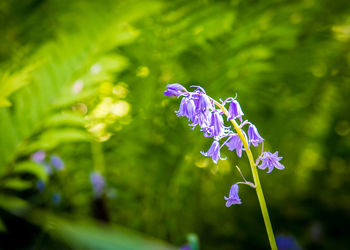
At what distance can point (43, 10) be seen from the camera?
1468mm

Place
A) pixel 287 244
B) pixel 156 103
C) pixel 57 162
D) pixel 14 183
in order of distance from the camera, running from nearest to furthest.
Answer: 1. pixel 14 183
2. pixel 156 103
3. pixel 57 162
4. pixel 287 244

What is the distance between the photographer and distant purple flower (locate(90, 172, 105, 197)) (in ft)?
4.84

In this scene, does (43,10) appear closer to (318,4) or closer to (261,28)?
(261,28)

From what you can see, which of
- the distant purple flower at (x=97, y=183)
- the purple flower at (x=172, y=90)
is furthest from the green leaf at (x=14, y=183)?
the purple flower at (x=172, y=90)

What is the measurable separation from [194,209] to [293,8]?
94 cm

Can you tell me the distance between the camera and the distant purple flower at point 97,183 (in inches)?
58.1

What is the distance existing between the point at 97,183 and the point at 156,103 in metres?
0.47

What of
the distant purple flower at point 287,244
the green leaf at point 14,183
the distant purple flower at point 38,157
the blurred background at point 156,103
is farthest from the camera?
the distant purple flower at point 287,244

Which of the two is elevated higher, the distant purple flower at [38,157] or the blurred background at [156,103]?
the blurred background at [156,103]

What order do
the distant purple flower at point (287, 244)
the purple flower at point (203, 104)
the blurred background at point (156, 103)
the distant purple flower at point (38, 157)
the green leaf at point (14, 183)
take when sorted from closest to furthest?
the purple flower at point (203, 104) < the green leaf at point (14, 183) < the blurred background at point (156, 103) < the distant purple flower at point (38, 157) < the distant purple flower at point (287, 244)

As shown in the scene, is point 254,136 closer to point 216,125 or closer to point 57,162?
point 216,125

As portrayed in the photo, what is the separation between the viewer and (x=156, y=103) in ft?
4.36

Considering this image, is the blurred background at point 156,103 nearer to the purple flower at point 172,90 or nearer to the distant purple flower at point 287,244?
the distant purple flower at point 287,244

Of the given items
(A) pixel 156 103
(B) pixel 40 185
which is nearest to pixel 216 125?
(A) pixel 156 103
